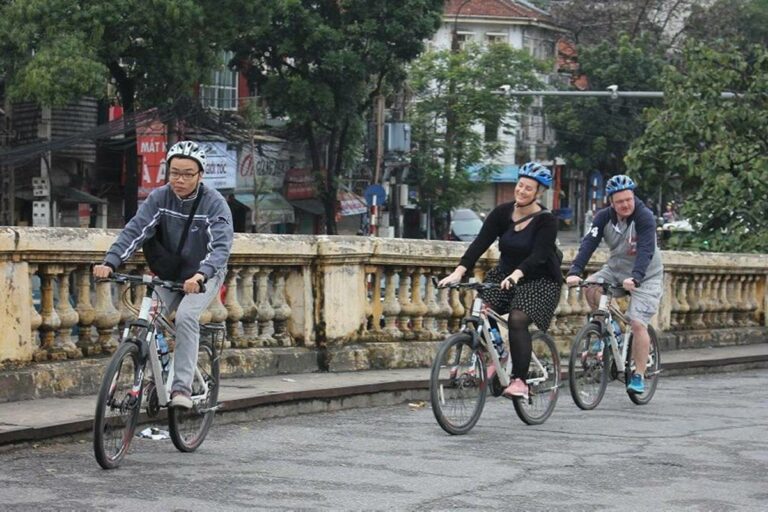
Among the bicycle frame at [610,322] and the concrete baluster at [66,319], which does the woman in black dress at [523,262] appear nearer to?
the bicycle frame at [610,322]

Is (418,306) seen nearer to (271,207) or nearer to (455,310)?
(455,310)

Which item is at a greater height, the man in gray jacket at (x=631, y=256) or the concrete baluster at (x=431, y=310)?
the man in gray jacket at (x=631, y=256)

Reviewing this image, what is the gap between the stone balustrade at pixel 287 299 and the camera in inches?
380

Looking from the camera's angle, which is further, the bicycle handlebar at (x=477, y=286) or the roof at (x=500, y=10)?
the roof at (x=500, y=10)

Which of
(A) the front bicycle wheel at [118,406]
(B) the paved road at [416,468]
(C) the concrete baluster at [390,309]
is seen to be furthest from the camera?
(C) the concrete baluster at [390,309]

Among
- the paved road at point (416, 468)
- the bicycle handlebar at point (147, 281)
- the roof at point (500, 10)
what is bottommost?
the paved road at point (416, 468)

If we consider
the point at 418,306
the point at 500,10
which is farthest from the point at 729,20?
the point at 418,306

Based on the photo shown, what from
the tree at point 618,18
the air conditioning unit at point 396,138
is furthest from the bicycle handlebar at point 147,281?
the tree at point 618,18

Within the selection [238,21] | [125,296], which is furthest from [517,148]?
[125,296]

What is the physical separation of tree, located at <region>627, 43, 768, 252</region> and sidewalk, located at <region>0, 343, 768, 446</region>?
31.5 feet

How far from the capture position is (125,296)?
Result: 9641mm

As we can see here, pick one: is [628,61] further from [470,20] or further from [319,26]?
[319,26]

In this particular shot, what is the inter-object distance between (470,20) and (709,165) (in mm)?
51657

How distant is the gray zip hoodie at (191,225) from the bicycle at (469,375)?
1679 mm
